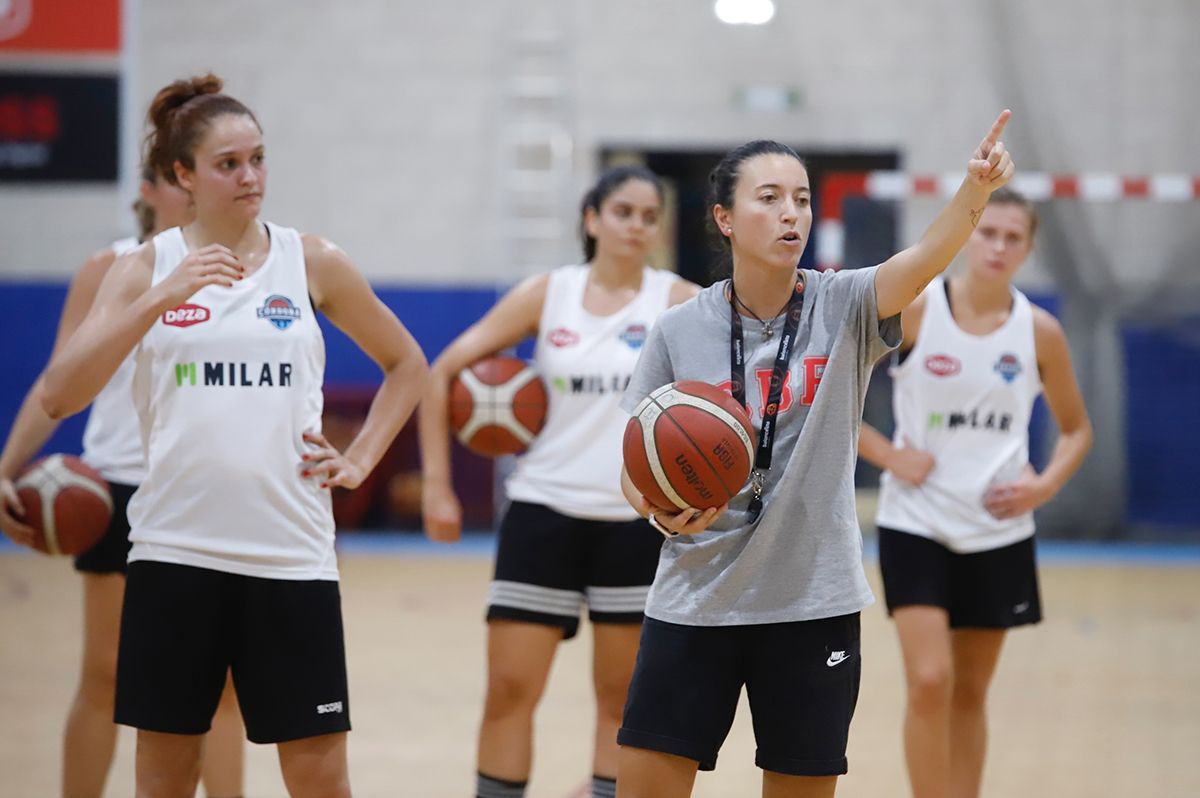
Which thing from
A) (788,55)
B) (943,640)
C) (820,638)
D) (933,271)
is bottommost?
(943,640)

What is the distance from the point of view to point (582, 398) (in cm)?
443

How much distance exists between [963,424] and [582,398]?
3.79ft

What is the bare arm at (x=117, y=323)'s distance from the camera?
10.1ft

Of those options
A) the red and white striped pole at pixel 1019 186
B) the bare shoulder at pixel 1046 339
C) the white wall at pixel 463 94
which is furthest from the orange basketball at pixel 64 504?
the white wall at pixel 463 94

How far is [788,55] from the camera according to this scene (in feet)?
40.0

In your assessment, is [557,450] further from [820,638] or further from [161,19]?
[161,19]

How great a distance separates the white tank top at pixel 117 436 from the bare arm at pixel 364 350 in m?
1.13

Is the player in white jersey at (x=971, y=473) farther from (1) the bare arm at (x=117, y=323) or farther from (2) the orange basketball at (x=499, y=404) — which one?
(1) the bare arm at (x=117, y=323)

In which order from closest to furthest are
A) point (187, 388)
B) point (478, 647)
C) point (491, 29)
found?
point (187, 388), point (478, 647), point (491, 29)

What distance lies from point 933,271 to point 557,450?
1.73 m

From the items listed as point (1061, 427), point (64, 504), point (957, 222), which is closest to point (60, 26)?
point (64, 504)

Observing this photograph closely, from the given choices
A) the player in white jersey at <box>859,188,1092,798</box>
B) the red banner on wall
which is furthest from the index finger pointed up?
the red banner on wall

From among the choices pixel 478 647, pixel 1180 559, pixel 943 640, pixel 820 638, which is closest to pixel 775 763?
pixel 820 638

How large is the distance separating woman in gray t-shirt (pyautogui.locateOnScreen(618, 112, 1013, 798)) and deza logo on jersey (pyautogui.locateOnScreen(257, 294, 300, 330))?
911mm
